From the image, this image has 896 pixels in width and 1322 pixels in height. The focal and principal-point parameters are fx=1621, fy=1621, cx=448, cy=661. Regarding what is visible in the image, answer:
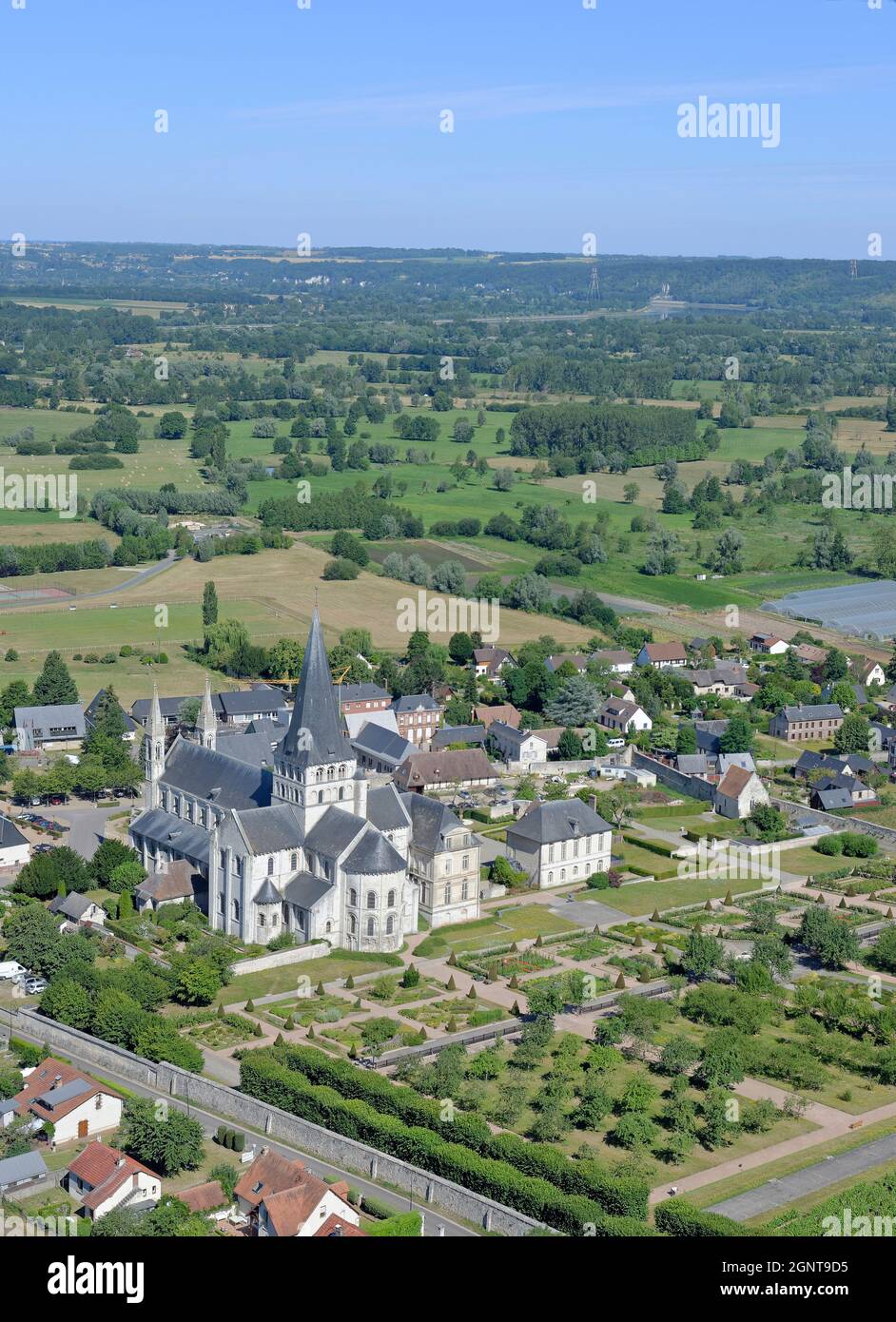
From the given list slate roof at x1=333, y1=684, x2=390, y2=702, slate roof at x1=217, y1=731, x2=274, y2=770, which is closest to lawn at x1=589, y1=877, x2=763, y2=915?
slate roof at x1=217, y1=731, x2=274, y2=770

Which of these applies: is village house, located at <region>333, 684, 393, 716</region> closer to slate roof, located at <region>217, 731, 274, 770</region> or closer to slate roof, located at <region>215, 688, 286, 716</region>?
slate roof, located at <region>215, 688, 286, 716</region>

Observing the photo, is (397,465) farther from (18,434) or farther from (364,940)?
(364,940)

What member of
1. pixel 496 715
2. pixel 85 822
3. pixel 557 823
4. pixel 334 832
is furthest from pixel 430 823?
pixel 496 715

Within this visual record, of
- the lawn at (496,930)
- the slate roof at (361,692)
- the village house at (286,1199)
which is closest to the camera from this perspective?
the village house at (286,1199)

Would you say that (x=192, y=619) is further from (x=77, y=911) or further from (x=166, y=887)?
(x=77, y=911)

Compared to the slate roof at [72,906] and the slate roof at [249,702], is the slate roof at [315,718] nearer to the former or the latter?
the slate roof at [72,906]

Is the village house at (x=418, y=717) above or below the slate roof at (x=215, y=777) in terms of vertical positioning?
below

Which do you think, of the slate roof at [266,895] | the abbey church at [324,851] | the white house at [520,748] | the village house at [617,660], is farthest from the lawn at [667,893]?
the village house at [617,660]
